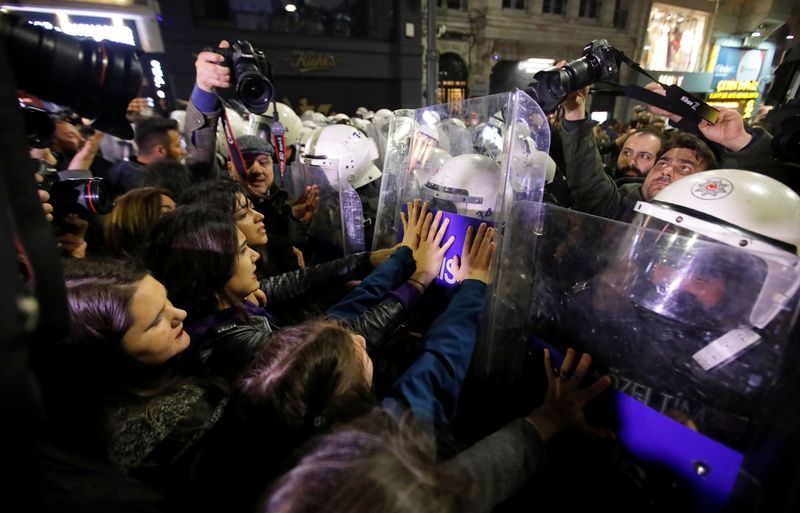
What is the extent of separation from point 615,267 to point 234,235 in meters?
1.26

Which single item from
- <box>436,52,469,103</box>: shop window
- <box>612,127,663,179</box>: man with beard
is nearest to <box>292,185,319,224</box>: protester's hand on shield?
<box>612,127,663,179</box>: man with beard

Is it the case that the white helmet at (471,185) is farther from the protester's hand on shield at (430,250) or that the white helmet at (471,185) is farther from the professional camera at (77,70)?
the professional camera at (77,70)

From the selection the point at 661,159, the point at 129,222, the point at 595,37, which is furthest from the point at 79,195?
the point at 595,37

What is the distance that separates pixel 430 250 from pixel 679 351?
0.84 metres

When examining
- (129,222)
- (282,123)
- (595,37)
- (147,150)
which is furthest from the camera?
(595,37)

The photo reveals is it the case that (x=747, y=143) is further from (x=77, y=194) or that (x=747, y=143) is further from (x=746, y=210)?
(x=77, y=194)

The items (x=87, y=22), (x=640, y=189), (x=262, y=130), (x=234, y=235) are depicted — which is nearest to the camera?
(x=234, y=235)

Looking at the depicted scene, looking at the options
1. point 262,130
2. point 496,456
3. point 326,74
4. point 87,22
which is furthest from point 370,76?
point 496,456

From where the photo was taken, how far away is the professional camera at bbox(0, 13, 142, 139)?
25.0 inches

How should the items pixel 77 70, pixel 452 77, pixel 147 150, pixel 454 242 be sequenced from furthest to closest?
pixel 452 77
pixel 147 150
pixel 454 242
pixel 77 70

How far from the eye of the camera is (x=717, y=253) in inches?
31.8

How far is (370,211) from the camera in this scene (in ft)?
8.33

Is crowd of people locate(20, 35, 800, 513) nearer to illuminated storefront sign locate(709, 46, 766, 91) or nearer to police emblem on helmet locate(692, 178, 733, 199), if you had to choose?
police emblem on helmet locate(692, 178, 733, 199)

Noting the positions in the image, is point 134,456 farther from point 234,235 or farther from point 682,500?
point 682,500
